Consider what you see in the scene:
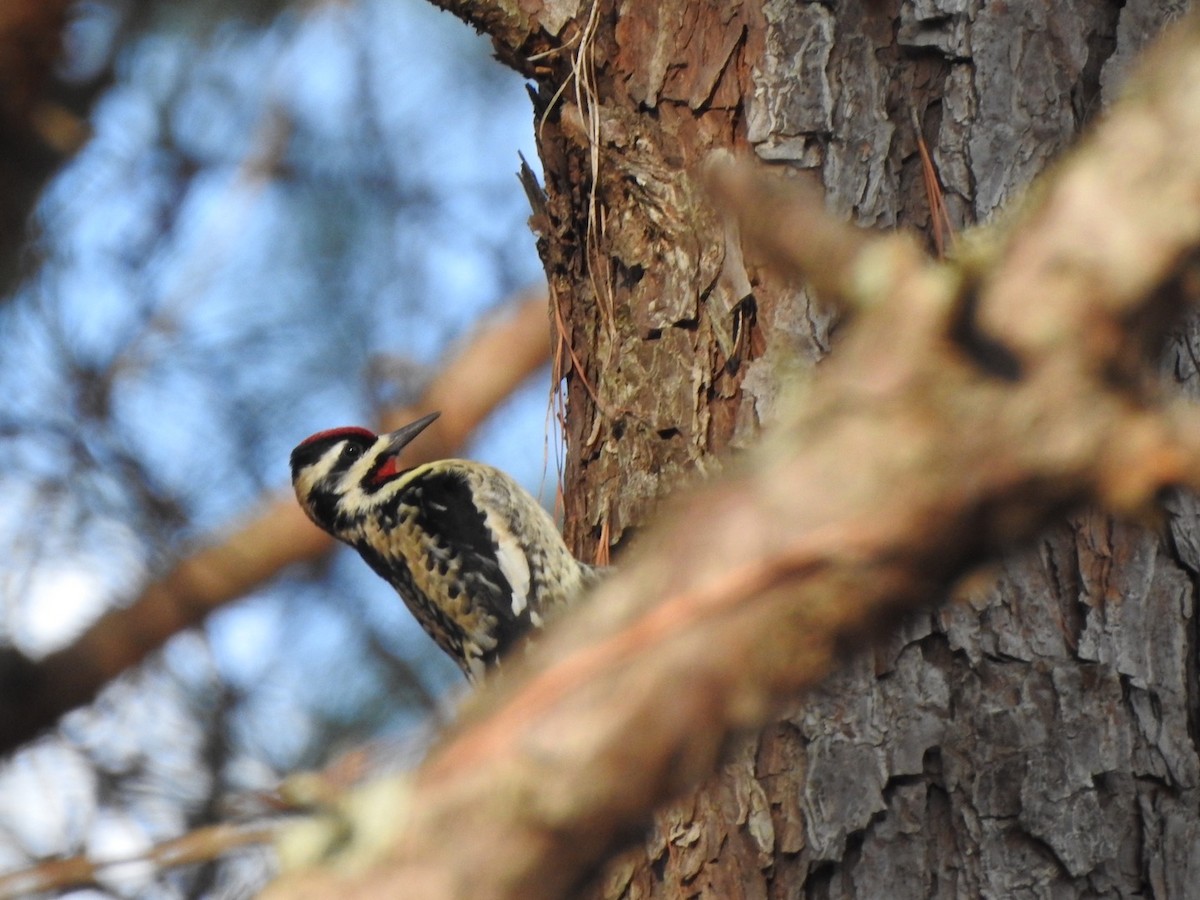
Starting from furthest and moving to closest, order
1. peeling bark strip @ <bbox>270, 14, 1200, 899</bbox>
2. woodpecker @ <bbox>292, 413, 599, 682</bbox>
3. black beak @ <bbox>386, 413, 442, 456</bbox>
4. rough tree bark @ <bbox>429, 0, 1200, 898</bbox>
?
black beak @ <bbox>386, 413, 442, 456</bbox> < woodpecker @ <bbox>292, 413, 599, 682</bbox> < rough tree bark @ <bbox>429, 0, 1200, 898</bbox> < peeling bark strip @ <bbox>270, 14, 1200, 899</bbox>

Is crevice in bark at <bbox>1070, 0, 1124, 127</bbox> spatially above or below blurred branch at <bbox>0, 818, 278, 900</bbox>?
below

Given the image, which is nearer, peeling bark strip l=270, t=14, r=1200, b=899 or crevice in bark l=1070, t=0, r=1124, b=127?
peeling bark strip l=270, t=14, r=1200, b=899

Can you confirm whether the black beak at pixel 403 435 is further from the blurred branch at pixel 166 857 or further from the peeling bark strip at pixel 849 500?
the peeling bark strip at pixel 849 500

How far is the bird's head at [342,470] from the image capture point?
2.91m

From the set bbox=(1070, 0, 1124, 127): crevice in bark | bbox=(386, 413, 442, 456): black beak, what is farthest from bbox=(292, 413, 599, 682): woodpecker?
bbox=(1070, 0, 1124, 127): crevice in bark

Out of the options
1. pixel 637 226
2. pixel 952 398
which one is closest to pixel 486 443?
pixel 637 226

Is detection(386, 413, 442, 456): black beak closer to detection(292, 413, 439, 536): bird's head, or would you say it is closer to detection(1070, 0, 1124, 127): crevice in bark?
detection(292, 413, 439, 536): bird's head

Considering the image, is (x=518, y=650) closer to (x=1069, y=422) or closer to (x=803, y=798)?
(x=803, y=798)

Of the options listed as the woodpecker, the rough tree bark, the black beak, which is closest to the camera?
the rough tree bark

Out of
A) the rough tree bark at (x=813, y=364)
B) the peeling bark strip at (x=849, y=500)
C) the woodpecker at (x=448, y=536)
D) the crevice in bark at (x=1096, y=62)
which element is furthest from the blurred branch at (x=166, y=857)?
the crevice in bark at (x=1096, y=62)

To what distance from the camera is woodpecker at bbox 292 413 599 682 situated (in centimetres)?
256

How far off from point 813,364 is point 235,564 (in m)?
1.57

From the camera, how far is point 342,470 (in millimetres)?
2947

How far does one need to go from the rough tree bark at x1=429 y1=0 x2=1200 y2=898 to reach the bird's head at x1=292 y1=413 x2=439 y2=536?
635 mm
